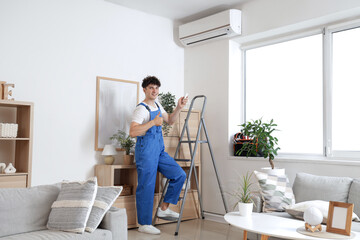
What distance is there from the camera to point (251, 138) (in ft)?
16.4

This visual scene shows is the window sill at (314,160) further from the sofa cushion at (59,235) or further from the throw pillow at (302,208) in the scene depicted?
the sofa cushion at (59,235)

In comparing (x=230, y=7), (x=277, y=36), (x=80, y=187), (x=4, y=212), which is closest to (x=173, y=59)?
(x=230, y=7)

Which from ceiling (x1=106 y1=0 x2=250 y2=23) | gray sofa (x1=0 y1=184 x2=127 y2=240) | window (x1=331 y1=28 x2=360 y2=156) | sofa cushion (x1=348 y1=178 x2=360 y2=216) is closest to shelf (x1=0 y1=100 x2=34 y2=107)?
gray sofa (x1=0 y1=184 x2=127 y2=240)

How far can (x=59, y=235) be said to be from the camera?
2623 mm

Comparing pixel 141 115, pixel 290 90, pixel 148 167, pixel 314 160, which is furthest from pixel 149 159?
pixel 290 90

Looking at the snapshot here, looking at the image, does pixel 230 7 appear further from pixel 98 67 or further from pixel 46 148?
pixel 46 148

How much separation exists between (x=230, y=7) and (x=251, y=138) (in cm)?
177

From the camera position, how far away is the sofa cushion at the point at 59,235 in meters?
2.57

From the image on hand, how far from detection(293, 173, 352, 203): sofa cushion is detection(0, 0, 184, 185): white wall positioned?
242 cm

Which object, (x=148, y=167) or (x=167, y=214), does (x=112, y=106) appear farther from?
(x=167, y=214)

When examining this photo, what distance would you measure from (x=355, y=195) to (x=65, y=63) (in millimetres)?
3399

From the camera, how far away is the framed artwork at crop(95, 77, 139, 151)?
4.80 meters

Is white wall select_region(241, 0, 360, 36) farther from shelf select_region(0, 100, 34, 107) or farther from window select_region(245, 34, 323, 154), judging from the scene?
shelf select_region(0, 100, 34, 107)

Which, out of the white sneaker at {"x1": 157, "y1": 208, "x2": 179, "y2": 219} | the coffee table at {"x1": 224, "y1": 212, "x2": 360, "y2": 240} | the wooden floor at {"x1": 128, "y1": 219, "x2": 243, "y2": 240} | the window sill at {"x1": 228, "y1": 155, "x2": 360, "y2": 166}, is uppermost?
the window sill at {"x1": 228, "y1": 155, "x2": 360, "y2": 166}
